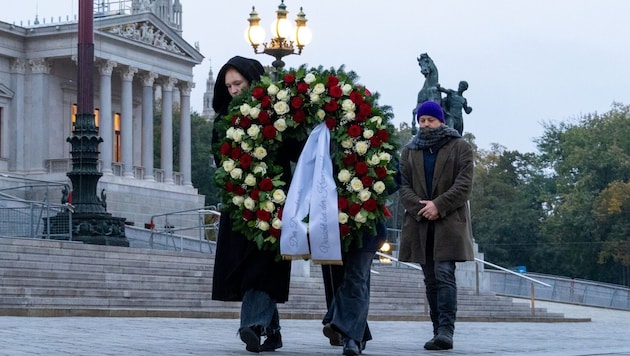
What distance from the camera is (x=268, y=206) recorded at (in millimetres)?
10812

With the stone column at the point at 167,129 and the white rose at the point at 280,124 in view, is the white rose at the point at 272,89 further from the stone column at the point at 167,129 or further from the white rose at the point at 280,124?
the stone column at the point at 167,129

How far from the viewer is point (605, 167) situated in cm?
8312

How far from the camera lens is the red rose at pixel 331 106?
10.9 m

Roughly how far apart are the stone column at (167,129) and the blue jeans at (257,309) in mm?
60905

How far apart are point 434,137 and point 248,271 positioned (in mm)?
2348

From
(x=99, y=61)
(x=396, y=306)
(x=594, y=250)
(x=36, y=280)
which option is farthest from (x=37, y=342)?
(x=594, y=250)

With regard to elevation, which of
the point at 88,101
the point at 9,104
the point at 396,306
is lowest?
the point at 396,306

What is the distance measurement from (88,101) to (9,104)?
40510mm

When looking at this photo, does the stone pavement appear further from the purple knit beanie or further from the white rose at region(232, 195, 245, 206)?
the purple knit beanie

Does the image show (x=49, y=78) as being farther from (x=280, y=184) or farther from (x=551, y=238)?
(x=280, y=184)

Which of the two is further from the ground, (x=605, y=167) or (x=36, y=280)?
(x=605, y=167)

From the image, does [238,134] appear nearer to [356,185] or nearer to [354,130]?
[354,130]

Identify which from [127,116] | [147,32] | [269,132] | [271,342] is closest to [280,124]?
[269,132]

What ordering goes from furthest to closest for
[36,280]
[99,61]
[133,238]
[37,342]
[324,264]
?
[99,61], [133,238], [36,280], [37,342], [324,264]
